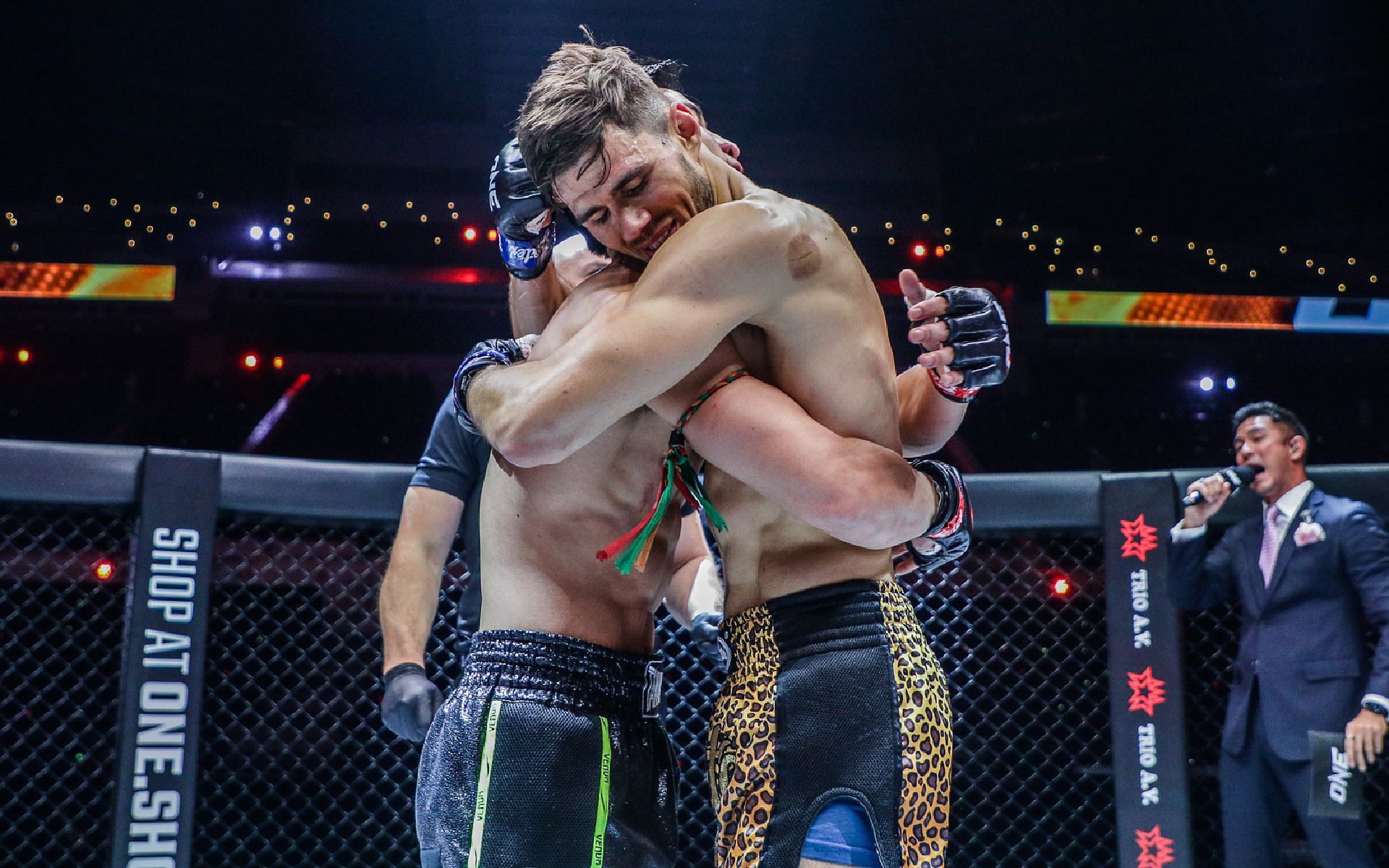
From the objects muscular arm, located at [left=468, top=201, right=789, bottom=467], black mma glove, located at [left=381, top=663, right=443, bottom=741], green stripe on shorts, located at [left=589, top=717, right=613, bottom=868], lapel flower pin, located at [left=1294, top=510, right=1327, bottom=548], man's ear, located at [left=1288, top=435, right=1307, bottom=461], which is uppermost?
man's ear, located at [left=1288, top=435, right=1307, bottom=461]

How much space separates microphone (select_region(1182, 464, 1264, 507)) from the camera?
228cm

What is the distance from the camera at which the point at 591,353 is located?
43.4 inches

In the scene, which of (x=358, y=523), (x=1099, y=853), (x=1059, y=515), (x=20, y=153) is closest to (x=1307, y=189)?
(x=1099, y=853)

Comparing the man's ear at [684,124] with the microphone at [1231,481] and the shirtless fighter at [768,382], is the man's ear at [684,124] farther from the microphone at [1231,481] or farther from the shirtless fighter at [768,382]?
the microphone at [1231,481]

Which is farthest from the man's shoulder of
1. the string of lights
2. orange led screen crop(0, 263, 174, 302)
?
orange led screen crop(0, 263, 174, 302)

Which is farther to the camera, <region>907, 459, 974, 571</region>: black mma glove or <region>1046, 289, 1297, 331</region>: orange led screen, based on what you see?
<region>1046, 289, 1297, 331</region>: orange led screen

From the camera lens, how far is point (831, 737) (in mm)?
1111

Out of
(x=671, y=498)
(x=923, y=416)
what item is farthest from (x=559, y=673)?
(x=923, y=416)

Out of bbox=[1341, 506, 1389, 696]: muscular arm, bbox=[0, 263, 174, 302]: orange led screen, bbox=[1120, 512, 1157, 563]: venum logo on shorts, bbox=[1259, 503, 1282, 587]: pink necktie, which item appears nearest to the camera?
bbox=[1120, 512, 1157, 563]: venum logo on shorts

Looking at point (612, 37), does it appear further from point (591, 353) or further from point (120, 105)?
point (591, 353)

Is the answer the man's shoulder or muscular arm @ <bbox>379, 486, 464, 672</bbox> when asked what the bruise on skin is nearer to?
muscular arm @ <bbox>379, 486, 464, 672</bbox>

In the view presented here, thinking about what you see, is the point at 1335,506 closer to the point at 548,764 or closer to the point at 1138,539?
the point at 1138,539

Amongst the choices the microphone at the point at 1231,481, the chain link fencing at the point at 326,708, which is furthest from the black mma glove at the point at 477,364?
the microphone at the point at 1231,481

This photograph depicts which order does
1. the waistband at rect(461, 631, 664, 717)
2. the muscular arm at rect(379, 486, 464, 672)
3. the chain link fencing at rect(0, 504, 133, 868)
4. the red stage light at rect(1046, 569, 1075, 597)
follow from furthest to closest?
the red stage light at rect(1046, 569, 1075, 597) → the chain link fencing at rect(0, 504, 133, 868) → the muscular arm at rect(379, 486, 464, 672) → the waistband at rect(461, 631, 664, 717)
